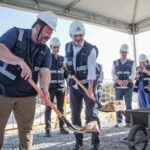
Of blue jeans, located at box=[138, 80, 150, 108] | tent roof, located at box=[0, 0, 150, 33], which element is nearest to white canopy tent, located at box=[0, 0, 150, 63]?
tent roof, located at box=[0, 0, 150, 33]

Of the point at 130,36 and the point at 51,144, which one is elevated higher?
the point at 130,36

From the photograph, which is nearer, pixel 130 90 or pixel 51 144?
pixel 51 144

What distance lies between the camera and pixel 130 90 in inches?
254

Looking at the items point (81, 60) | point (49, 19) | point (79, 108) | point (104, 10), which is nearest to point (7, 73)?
point (49, 19)

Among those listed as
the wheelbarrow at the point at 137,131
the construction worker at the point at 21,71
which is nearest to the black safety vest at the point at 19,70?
the construction worker at the point at 21,71

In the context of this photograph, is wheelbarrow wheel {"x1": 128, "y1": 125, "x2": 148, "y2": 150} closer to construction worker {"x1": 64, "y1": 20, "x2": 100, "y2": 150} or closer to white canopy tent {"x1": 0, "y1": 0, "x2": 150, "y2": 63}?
construction worker {"x1": 64, "y1": 20, "x2": 100, "y2": 150}

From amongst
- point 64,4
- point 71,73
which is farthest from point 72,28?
point 64,4

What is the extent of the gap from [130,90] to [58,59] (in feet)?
5.93

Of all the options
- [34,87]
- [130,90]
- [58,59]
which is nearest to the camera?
[34,87]

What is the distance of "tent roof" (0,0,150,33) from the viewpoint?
678 cm

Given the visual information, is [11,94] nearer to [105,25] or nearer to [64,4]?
[64,4]

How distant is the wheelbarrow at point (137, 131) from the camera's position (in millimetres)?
3689

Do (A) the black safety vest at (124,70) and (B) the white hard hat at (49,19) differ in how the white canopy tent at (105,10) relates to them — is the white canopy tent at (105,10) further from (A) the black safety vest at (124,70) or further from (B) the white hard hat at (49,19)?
(B) the white hard hat at (49,19)

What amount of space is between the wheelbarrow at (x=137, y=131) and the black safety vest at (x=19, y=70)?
1523 mm
